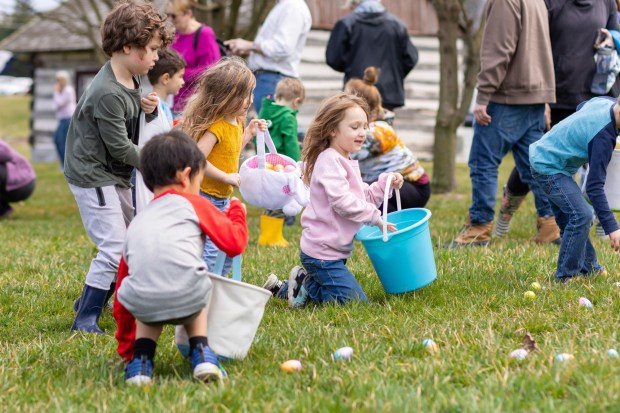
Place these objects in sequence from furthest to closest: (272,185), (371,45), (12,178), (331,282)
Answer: (12,178)
(371,45)
(272,185)
(331,282)

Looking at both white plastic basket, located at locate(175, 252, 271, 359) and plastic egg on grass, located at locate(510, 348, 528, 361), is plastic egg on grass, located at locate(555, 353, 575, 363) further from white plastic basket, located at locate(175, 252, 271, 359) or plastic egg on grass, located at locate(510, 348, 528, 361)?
white plastic basket, located at locate(175, 252, 271, 359)

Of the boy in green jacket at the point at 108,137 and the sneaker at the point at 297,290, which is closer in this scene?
the boy in green jacket at the point at 108,137

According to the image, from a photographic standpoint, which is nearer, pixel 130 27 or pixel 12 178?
pixel 130 27

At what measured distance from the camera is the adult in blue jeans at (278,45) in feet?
23.4

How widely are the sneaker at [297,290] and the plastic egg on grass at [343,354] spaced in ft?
3.62

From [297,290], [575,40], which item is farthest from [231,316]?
[575,40]

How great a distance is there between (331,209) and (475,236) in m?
2.11

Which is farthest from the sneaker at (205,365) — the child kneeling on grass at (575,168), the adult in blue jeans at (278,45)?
the adult in blue jeans at (278,45)

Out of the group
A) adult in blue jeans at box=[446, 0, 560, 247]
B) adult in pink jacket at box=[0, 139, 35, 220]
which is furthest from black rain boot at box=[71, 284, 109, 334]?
adult in pink jacket at box=[0, 139, 35, 220]

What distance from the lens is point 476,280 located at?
176 inches

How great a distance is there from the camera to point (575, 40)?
19.6 feet

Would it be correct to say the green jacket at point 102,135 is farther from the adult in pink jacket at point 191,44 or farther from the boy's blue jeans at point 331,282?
the adult in pink jacket at point 191,44

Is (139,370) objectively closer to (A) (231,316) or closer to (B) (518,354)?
(A) (231,316)

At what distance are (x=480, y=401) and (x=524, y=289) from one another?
180cm
